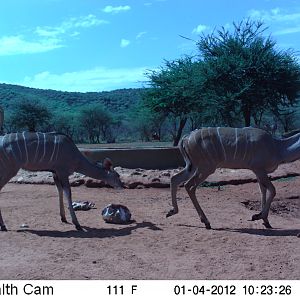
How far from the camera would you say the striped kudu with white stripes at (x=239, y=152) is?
925cm

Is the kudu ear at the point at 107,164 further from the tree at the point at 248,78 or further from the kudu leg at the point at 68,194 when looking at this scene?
the tree at the point at 248,78

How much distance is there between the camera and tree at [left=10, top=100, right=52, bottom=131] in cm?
4944

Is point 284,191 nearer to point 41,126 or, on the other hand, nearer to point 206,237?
point 206,237

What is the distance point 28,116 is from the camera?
49.3m

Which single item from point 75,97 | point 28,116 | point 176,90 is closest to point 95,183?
point 176,90

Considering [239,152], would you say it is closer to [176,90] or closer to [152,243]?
[152,243]

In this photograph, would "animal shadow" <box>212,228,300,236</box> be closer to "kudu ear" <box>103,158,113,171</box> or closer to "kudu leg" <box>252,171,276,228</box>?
"kudu leg" <box>252,171,276,228</box>

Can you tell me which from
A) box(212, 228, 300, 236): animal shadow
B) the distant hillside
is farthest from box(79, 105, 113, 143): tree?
box(212, 228, 300, 236): animal shadow

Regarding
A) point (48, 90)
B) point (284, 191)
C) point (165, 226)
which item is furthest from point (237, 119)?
point (48, 90)

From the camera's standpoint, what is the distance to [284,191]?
1376 centimetres

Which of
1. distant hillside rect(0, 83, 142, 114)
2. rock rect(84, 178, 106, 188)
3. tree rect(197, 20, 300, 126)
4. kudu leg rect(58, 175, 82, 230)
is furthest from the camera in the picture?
distant hillside rect(0, 83, 142, 114)

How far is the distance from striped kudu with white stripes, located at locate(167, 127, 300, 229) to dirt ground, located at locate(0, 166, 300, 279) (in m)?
0.75

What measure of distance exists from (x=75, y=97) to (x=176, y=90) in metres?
51.9

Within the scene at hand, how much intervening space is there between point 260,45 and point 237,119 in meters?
3.24
